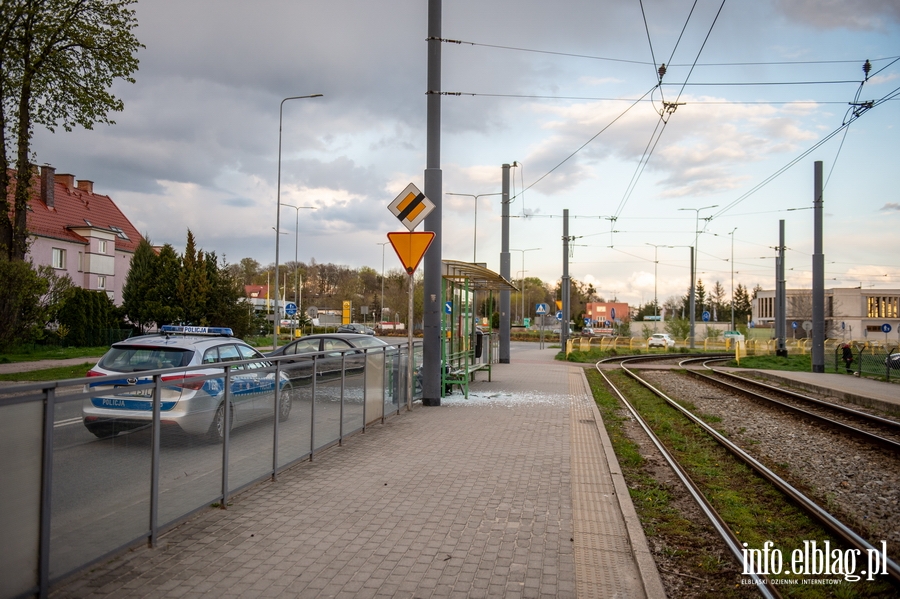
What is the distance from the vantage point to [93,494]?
163 inches

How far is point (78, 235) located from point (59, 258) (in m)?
2.49

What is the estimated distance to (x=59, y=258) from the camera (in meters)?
46.2

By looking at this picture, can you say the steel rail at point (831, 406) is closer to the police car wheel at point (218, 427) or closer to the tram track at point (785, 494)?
the tram track at point (785, 494)

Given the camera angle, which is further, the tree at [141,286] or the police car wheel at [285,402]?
the tree at [141,286]

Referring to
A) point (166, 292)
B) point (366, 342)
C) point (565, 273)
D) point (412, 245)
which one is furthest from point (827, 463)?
point (166, 292)

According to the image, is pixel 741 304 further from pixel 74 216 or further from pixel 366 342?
pixel 366 342

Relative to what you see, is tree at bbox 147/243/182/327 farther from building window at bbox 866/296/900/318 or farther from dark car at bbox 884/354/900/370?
building window at bbox 866/296/900/318

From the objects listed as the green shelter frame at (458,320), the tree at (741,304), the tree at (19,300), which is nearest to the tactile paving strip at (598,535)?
the green shelter frame at (458,320)

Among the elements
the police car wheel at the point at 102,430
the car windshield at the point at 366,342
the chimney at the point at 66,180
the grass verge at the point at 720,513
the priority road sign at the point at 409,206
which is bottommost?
the grass verge at the point at 720,513

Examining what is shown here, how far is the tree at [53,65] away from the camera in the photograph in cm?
2158

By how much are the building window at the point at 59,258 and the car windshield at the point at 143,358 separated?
43.2 metres

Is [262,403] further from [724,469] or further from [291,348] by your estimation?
[291,348]

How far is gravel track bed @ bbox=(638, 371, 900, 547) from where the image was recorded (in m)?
6.41

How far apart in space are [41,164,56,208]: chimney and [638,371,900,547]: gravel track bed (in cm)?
4746
